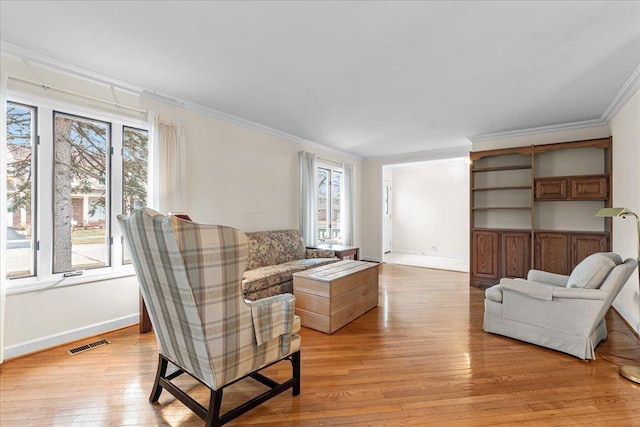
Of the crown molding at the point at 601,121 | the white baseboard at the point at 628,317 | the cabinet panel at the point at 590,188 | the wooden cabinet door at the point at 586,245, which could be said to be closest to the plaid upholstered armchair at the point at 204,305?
the white baseboard at the point at 628,317

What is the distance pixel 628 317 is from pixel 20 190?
21.1 ft

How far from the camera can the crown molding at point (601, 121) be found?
3.08m

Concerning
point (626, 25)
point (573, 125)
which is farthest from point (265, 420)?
point (573, 125)

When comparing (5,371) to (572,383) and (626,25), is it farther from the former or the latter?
(626,25)

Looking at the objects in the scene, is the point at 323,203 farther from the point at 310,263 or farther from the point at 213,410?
the point at 213,410

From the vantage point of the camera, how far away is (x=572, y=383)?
2.20 m

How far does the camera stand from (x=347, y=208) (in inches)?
266

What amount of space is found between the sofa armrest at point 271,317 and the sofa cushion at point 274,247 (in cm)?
223

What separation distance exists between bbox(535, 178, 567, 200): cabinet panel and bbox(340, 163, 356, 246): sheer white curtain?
11.4 feet

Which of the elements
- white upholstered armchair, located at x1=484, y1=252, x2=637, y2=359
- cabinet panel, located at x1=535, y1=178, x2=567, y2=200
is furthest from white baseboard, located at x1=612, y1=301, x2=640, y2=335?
cabinet panel, located at x1=535, y1=178, x2=567, y2=200

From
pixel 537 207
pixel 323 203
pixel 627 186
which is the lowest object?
pixel 537 207

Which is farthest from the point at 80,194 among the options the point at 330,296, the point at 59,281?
the point at 330,296

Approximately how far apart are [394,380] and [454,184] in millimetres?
Answer: 7114

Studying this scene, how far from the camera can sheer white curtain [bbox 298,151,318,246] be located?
541cm
